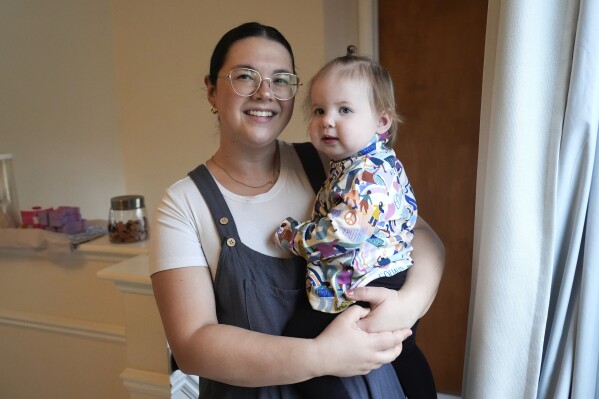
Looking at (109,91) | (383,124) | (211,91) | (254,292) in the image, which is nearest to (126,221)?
(211,91)

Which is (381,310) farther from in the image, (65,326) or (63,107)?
(63,107)

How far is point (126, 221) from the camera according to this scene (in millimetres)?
1957

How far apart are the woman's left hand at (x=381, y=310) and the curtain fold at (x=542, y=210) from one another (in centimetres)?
15

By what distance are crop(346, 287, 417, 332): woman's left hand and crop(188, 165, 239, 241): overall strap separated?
0.88 feet

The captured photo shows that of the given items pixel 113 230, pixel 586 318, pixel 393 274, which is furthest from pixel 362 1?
pixel 586 318

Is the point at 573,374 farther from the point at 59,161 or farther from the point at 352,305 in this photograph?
the point at 59,161

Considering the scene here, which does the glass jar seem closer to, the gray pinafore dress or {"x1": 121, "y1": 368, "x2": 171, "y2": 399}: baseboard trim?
{"x1": 121, "y1": 368, "x2": 171, "y2": 399}: baseboard trim

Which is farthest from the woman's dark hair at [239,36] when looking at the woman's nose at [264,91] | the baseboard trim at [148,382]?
the baseboard trim at [148,382]

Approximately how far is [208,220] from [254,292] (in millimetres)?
172

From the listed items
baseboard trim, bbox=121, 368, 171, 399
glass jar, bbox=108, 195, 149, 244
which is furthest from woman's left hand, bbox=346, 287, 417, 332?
glass jar, bbox=108, 195, 149, 244

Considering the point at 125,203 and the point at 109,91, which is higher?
the point at 109,91

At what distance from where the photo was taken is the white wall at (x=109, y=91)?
8.50ft

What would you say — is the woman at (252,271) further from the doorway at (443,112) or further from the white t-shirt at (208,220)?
the doorway at (443,112)

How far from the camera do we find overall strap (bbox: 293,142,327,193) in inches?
45.6
